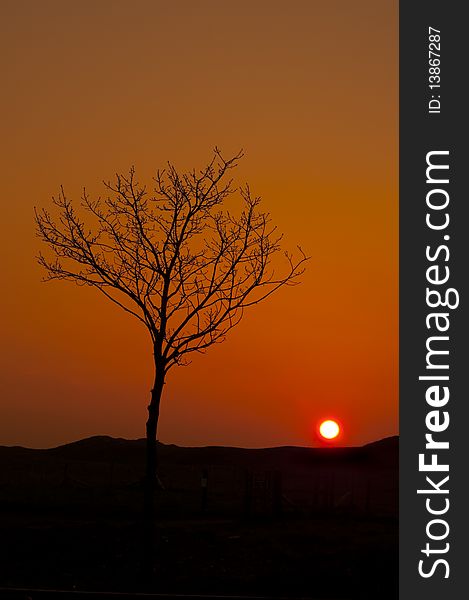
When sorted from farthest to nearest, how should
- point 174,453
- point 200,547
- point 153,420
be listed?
point 174,453
point 200,547
point 153,420

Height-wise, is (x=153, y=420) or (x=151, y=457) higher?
(x=153, y=420)

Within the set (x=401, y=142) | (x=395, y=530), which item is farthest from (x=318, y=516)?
(x=401, y=142)

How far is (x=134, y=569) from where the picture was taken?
23.2 metres

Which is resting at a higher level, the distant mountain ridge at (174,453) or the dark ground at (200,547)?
the distant mountain ridge at (174,453)

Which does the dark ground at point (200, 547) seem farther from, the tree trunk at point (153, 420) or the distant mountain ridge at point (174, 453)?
the distant mountain ridge at point (174, 453)

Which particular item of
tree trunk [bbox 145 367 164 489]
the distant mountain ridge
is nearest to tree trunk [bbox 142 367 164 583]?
tree trunk [bbox 145 367 164 489]

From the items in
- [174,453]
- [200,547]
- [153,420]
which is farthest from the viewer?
[174,453]

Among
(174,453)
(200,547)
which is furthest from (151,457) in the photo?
(174,453)

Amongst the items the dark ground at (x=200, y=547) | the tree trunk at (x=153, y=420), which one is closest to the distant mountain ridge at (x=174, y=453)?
the dark ground at (x=200, y=547)

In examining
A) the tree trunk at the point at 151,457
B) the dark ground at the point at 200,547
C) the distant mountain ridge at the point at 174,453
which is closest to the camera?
the dark ground at the point at 200,547

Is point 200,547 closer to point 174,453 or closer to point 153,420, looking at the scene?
point 153,420

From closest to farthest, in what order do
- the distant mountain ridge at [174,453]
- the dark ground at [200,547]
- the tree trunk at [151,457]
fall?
the dark ground at [200,547] < the tree trunk at [151,457] < the distant mountain ridge at [174,453]

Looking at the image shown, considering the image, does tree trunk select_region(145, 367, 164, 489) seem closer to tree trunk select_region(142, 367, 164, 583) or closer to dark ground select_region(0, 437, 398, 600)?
tree trunk select_region(142, 367, 164, 583)

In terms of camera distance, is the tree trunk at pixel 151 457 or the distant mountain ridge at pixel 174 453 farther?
the distant mountain ridge at pixel 174 453
